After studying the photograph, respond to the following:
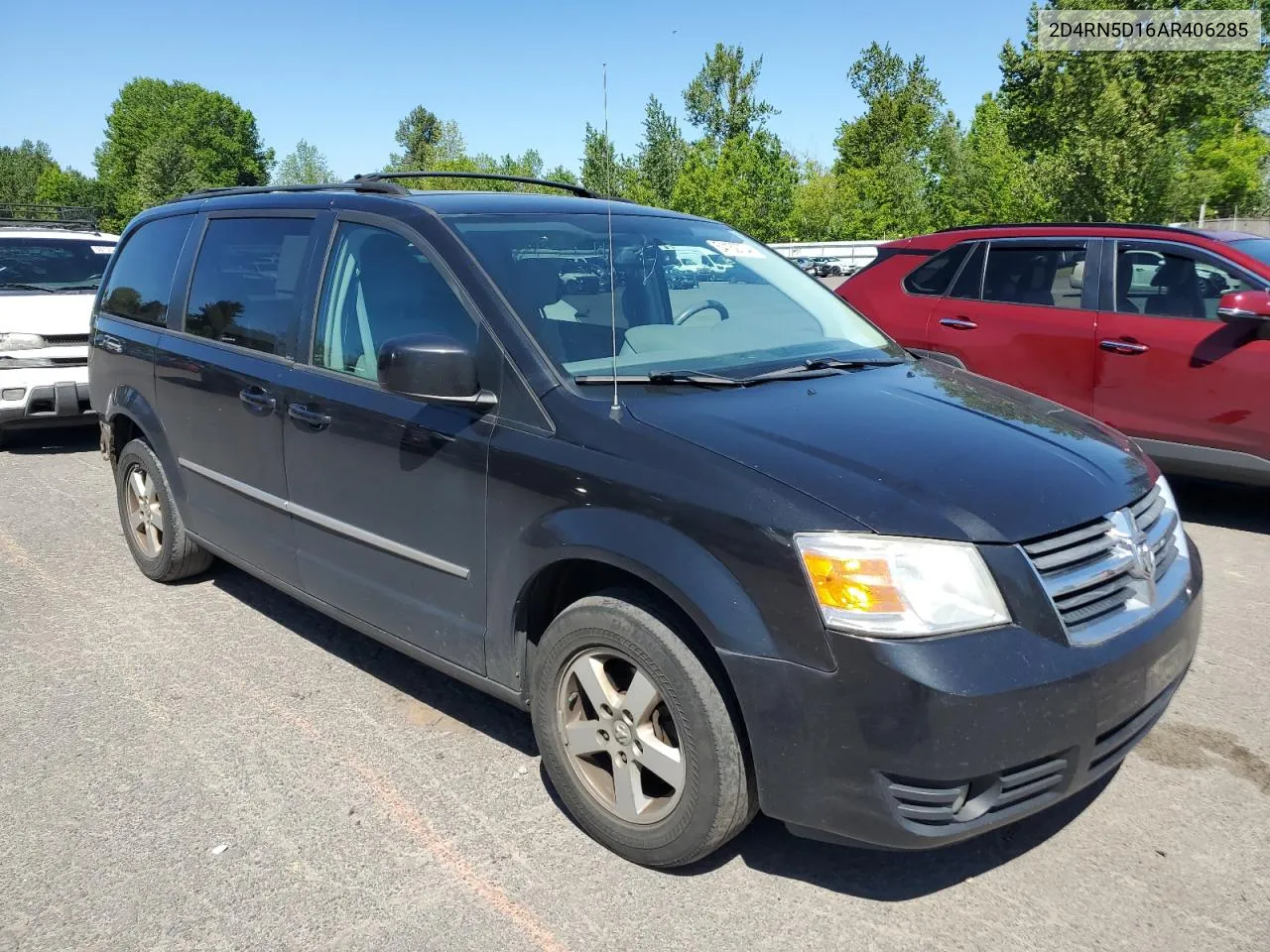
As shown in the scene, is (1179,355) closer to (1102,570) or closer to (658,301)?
(658,301)

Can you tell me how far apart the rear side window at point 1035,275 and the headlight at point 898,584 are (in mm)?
4909

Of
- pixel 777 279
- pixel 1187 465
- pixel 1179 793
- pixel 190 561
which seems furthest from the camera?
pixel 1187 465

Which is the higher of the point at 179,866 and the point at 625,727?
the point at 625,727

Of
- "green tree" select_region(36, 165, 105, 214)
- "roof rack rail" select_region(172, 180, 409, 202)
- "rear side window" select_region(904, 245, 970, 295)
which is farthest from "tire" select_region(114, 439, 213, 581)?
"green tree" select_region(36, 165, 105, 214)

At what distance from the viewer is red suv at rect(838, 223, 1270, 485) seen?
584 centimetres

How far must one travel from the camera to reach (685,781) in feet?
8.50

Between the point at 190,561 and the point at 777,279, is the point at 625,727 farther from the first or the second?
the point at 190,561

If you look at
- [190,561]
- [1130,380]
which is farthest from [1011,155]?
[190,561]

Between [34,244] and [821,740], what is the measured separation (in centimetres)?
964

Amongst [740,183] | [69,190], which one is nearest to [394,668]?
[740,183]

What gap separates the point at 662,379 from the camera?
119 inches

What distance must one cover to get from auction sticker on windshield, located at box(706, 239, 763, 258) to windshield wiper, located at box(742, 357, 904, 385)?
80 centimetres

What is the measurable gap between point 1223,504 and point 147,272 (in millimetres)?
6519

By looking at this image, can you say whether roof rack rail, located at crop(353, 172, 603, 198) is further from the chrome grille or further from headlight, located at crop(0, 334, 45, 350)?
headlight, located at crop(0, 334, 45, 350)
